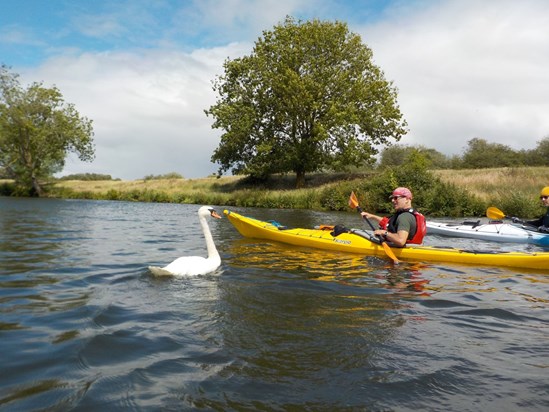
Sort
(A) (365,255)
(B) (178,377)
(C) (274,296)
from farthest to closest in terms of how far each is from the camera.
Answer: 1. (A) (365,255)
2. (C) (274,296)
3. (B) (178,377)

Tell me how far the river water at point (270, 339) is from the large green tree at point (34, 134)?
34312 mm

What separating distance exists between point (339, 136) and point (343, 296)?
87.2 feet

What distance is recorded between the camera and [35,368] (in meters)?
3.02

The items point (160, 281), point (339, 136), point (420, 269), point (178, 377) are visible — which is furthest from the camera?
point (339, 136)

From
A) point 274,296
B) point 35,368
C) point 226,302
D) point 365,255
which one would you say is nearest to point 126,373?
point 35,368

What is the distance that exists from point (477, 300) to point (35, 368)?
476 centimetres

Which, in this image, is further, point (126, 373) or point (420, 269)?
point (420, 269)

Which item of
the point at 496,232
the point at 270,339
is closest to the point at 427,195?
the point at 496,232

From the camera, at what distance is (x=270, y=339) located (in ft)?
12.3

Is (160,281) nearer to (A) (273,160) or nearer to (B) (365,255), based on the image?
(B) (365,255)

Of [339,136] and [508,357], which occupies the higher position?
[339,136]

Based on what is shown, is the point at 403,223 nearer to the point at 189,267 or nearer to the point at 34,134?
the point at 189,267

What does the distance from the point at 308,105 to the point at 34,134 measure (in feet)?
77.4

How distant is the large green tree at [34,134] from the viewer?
36031 millimetres
